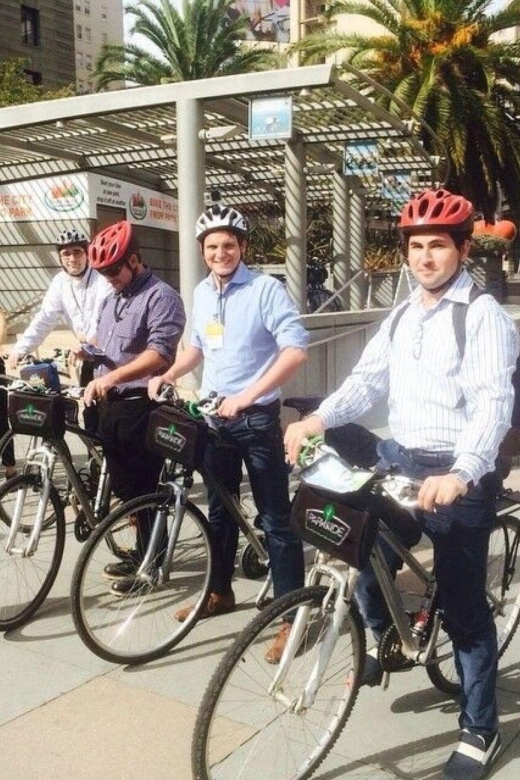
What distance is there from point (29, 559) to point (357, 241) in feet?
41.4

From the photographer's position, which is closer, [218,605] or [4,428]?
[218,605]

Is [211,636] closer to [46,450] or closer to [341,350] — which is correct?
[46,450]

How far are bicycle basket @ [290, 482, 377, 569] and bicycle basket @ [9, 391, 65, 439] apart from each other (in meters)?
1.64

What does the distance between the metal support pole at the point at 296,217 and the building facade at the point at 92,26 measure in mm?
77659

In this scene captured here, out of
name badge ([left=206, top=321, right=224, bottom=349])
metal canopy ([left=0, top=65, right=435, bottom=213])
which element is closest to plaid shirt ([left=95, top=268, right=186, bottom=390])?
name badge ([left=206, top=321, right=224, bottom=349])

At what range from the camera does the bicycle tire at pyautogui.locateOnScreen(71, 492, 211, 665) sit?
11.2 feet

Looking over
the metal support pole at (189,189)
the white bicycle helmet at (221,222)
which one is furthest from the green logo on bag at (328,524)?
the metal support pole at (189,189)

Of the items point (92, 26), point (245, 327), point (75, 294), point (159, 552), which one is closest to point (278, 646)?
point (159, 552)

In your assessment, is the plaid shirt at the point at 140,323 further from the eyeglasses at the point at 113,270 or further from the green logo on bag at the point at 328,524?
the green logo on bag at the point at 328,524

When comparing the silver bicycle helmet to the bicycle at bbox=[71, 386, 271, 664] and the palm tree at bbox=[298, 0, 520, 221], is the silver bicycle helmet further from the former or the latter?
the palm tree at bbox=[298, 0, 520, 221]

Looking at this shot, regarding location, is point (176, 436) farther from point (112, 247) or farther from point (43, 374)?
point (43, 374)

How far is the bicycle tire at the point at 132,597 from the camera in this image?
3.43 meters

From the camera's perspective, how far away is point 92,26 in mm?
87000

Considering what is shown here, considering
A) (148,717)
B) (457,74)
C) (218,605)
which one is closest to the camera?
(148,717)
